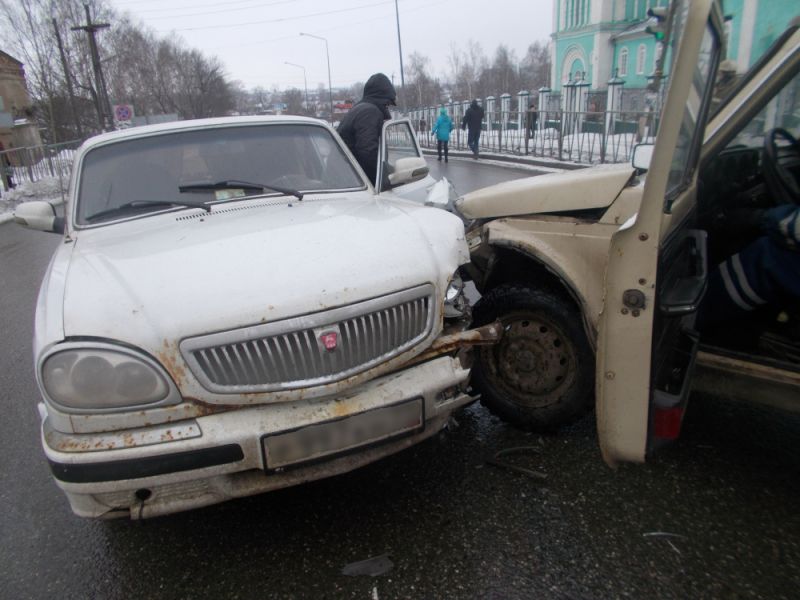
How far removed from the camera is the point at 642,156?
9.10ft

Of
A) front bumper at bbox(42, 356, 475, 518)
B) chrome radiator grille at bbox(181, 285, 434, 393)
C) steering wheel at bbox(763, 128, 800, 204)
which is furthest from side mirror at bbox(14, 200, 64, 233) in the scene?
steering wheel at bbox(763, 128, 800, 204)

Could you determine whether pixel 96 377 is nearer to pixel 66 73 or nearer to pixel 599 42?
pixel 66 73

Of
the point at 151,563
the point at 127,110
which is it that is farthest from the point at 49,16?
the point at 151,563

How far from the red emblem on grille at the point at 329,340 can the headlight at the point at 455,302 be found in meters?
0.67

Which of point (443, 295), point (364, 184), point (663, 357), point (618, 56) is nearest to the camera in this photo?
point (663, 357)

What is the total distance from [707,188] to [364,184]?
206 centimetres

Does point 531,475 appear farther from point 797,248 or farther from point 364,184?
point 364,184

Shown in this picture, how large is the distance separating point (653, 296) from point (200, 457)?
173 centimetres

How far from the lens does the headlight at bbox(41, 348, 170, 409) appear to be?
6.74 feet

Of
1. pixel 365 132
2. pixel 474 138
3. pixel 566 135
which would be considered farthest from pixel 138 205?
pixel 474 138

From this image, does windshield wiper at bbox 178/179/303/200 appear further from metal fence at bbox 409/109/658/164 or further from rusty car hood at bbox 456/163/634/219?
metal fence at bbox 409/109/658/164

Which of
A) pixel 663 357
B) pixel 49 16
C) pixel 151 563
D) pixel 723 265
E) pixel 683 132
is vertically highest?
pixel 49 16

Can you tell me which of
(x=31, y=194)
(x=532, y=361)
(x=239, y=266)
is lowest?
(x=31, y=194)

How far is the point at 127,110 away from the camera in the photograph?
28484mm
